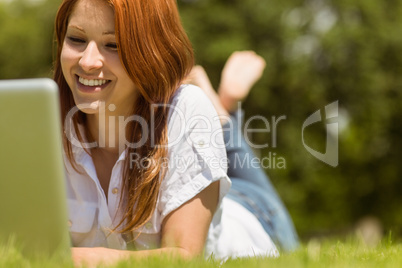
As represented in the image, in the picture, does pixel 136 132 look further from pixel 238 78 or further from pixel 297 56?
pixel 297 56

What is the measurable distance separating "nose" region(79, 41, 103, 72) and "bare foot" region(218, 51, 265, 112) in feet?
9.54

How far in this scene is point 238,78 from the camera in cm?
556

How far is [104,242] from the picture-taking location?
253cm

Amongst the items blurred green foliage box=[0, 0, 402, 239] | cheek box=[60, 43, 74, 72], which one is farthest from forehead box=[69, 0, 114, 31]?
blurred green foliage box=[0, 0, 402, 239]

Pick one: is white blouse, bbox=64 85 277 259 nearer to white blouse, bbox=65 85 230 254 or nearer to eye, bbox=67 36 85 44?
white blouse, bbox=65 85 230 254

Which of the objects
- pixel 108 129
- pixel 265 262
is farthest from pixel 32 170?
pixel 108 129

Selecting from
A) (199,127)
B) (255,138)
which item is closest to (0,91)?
(199,127)

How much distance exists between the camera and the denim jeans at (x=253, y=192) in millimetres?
3875

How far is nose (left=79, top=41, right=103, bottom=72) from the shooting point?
90.9 inches

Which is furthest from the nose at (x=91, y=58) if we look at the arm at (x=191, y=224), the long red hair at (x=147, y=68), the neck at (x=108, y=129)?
the arm at (x=191, y=224)

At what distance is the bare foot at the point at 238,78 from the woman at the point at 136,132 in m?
2.60

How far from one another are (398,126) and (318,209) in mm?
3588

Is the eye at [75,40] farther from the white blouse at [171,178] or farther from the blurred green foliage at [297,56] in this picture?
the blurred green foliage at [297,56]

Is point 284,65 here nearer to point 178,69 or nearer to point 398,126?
point 398,126
